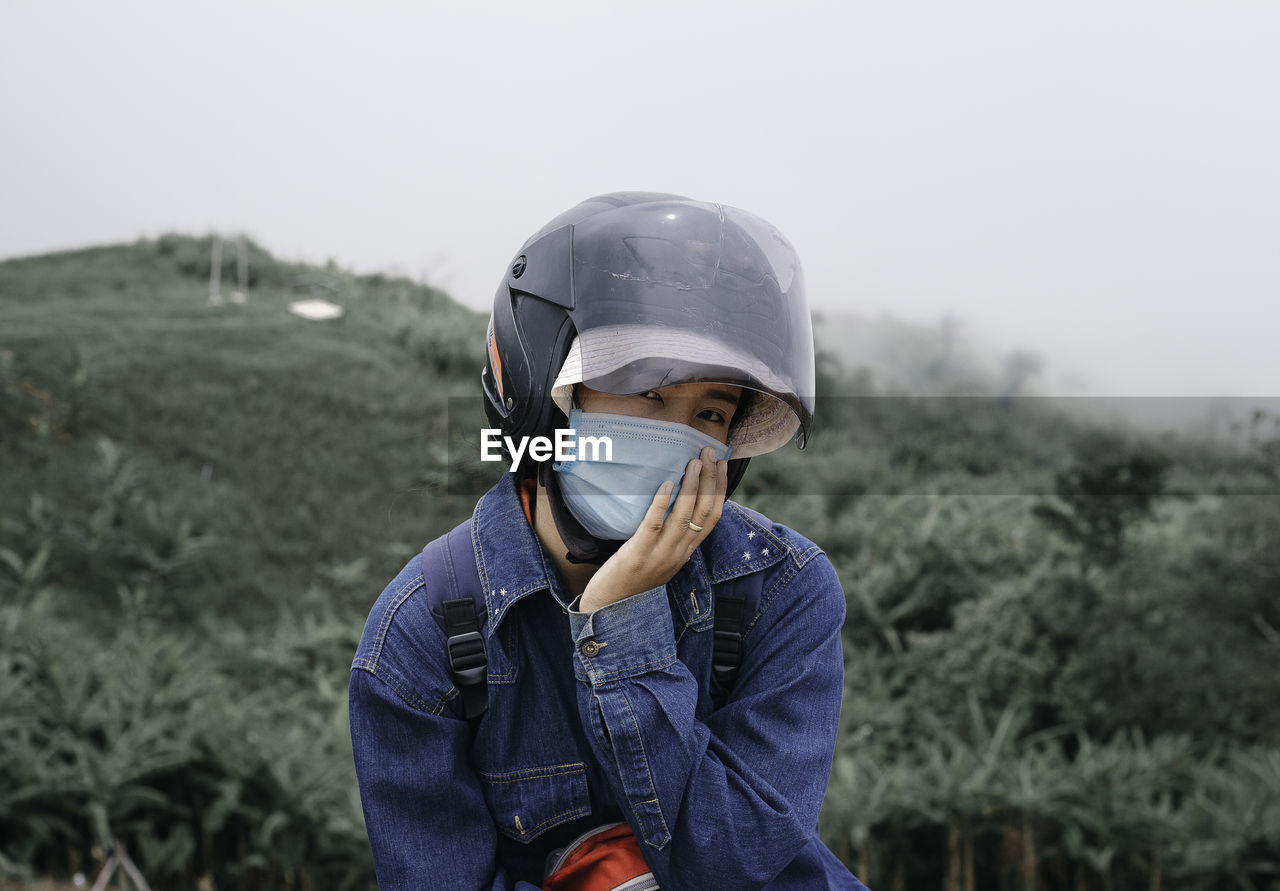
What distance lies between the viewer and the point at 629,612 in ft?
5.52

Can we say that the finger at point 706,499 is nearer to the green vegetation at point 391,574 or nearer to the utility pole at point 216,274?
the green vegetation at point 391,574

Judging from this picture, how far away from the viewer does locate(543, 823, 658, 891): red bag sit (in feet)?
5.75

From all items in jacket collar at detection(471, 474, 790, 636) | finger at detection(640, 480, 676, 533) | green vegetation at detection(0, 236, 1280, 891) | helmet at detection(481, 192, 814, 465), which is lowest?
green vegetation at detection(0, 236, 1280, 891)

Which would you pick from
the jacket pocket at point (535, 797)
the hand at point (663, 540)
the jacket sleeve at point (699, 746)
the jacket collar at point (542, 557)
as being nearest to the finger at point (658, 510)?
the hand at point (663, 540)

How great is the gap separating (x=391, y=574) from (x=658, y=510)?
10.4 m

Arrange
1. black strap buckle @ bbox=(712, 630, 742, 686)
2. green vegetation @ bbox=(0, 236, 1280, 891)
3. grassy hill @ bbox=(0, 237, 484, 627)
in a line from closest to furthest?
black strap buckle @ bbox=(712, 630, 742, 686)
green vegetation @ bbox=(0, 236, 1280, 891)
grassy hill @ bbox=(0, 237, 484, 627)

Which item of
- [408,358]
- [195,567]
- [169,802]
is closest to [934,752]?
[169,802]

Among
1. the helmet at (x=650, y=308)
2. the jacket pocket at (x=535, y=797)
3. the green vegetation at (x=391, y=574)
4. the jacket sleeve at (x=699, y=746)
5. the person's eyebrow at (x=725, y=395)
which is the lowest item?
the green vegetation at (x=391, y=574)

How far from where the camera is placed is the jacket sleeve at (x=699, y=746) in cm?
162

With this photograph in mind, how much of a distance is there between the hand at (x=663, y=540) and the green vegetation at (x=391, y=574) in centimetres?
51

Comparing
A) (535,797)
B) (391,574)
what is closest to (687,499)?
(535,797)

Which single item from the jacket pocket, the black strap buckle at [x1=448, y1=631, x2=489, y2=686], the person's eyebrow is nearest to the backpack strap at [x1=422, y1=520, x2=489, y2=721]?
the black strap buckle at [x1=448, y1=631, x2=489, y2=686]

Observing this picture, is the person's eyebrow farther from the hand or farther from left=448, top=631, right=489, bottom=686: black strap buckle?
left=448, top=631, right=489, bottom=686: black strap buckle

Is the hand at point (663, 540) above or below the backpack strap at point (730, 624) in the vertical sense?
above
